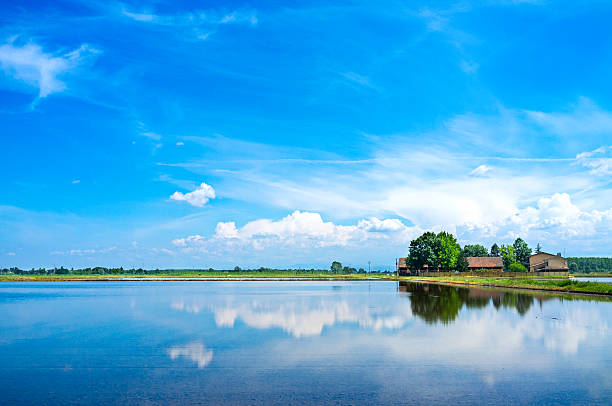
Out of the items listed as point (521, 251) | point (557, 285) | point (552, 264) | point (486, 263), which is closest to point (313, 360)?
point (557, 285)

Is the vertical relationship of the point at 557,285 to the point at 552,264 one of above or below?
below

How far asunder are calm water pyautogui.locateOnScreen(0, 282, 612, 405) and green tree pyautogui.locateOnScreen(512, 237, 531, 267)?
12044cm

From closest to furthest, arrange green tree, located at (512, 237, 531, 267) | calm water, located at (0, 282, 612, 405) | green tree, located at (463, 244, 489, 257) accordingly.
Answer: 1. calm water, located at (0, 282, 612, 405)
2. green tree, located at (512, 237, 531, 267)
3. green tree, located at (463, 244, 489, 257)

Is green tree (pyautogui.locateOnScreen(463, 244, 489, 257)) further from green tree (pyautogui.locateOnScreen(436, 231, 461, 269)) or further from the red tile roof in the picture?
green tree (pyautogui.locateOnScreen(436, 231, 461, 269))

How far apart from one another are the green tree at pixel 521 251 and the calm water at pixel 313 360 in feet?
395

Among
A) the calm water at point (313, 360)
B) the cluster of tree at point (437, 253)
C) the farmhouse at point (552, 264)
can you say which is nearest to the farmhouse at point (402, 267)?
the cluster of tree at point (437, 253)

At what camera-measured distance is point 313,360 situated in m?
16.2

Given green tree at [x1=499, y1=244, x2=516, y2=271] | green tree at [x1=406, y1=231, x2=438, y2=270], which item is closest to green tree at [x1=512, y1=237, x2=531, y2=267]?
green tree at [x1=499, y1=244, x2=516, y2=271]

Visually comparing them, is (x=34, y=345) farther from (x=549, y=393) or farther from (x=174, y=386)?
(x=549, y=393)

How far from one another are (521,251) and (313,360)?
143 metres

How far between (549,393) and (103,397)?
12.3m

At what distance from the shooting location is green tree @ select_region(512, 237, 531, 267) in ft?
455

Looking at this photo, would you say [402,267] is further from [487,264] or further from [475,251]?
[475,251]

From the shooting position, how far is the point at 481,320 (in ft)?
87.9
